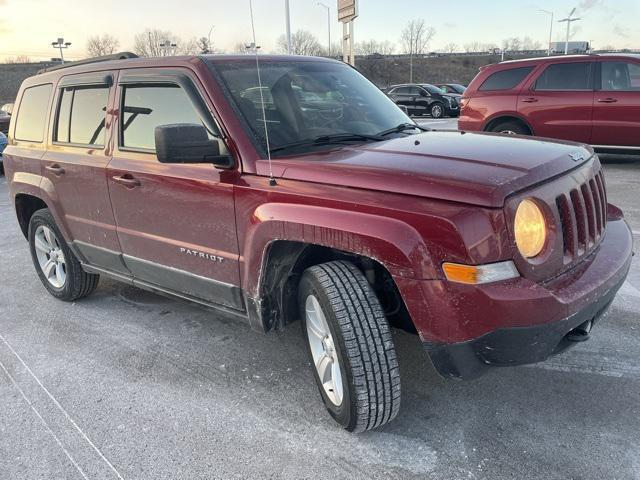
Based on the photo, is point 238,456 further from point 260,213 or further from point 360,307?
point 260,213

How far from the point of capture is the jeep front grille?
2.53 metres

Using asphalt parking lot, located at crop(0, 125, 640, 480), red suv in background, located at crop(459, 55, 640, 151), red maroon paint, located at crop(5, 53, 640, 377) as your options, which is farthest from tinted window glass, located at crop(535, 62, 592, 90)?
red maroon paint, located at crop(5, 53, 640, 377)

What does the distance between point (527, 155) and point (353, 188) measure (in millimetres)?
883

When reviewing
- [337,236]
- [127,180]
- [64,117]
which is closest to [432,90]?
[64,117]

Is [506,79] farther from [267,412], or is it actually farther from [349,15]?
[349,15]

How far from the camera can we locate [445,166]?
251 cm

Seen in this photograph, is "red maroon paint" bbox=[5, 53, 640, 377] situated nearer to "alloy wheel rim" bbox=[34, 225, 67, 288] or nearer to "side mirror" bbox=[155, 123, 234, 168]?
"side mirror" bbox=[155, 123, 234, 168]

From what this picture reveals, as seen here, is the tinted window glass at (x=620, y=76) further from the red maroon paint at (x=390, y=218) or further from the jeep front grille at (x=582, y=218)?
the jeep front grille at (x=582, y=218)

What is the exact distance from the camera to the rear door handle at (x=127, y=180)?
350cm

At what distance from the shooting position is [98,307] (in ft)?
15.1

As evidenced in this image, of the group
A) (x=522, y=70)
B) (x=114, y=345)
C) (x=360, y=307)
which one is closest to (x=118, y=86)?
(x=114, y=345)

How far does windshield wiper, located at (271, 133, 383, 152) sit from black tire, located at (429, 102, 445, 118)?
21754 millimetres

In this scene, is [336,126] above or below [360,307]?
above

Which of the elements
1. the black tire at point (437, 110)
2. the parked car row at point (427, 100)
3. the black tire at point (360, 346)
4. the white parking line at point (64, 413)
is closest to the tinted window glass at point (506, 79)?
the black tire at point (360, 346)
